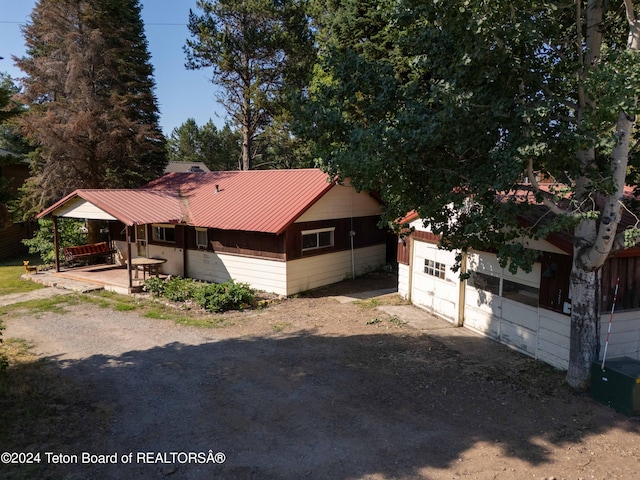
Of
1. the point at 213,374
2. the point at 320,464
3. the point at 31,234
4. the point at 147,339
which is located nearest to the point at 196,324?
the point at 147,339

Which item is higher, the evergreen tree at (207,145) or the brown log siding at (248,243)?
the evergreen tree at (207,145)

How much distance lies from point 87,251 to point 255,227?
990cm

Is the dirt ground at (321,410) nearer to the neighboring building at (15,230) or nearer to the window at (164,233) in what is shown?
the window at (164,233)

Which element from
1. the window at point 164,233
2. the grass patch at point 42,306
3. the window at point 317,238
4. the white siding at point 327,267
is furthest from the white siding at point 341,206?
the grass patch at point 42,306

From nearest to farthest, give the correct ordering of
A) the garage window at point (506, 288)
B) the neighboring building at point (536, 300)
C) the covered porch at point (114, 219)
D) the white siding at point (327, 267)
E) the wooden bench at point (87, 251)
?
the neighboring building at point (536, 300)
the garage window at point (506, 288)
the white siding at point (327, 267)
the covered porch at point (114, 219)
the wooden bench at point (87, 251)

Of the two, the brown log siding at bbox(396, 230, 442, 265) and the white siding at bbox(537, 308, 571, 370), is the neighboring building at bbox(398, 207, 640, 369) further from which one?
the brown log siding at bbox(396, 230, 442, 265)

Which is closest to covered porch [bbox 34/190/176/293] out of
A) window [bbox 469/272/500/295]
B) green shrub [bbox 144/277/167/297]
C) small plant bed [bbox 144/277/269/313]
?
green shrub [bbox 144/277/167/297]

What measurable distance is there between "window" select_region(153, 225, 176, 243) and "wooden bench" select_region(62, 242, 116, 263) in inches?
122

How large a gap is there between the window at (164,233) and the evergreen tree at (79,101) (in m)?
5.00

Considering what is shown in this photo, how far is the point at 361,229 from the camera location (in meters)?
19.2

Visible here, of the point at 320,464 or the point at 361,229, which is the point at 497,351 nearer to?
the point at 320,464

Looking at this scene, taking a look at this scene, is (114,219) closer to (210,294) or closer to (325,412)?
(210,294)

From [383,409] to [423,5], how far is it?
7.25m

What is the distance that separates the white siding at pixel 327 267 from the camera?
16188 mm
